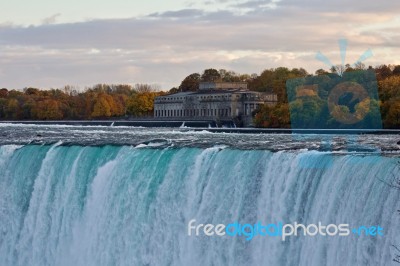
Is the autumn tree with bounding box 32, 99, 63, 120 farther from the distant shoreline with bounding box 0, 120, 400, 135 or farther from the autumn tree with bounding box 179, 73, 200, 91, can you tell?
the autumn tree with bounding box 179, 73, 200, 91

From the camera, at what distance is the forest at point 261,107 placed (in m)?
62.3

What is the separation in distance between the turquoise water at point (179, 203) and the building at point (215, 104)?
5488 centimetres

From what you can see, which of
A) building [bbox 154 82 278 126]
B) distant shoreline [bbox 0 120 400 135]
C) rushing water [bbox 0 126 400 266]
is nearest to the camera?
rushing water [bbox 0 126 400 266]

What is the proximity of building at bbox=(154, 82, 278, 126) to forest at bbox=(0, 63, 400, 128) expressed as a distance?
226 centimetres

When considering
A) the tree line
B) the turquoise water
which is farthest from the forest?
the turquoise water

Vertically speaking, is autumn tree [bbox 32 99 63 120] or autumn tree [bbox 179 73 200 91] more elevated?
autumn tree [bbox 179 73 200 91]

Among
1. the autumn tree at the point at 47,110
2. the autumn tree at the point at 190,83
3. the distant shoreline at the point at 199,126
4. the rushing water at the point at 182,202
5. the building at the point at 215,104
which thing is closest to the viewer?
the rushing water at the point at 182,202

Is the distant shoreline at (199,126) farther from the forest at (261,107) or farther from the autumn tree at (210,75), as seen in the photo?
the autumn tree at (210,75)

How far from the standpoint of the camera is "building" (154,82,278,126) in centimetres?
9231

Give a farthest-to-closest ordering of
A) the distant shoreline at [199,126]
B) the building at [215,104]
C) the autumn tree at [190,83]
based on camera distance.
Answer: the autumn tree at [190,83]
the building at [215,104]
the distant shoreline at [199,126]

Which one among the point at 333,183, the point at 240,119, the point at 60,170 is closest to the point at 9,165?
the point at 60,170

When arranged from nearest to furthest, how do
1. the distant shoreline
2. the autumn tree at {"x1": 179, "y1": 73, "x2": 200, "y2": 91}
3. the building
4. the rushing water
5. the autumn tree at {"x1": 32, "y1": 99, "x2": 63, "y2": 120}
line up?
the rushing water < the distant shoreline < the building < the autumn tree at {"x1": 32, "y1": 99, "x2": 63, "y2": 120} < the autumn tree at {"x1": 179, "y1": 73, "x2": 200, "y2": 91}

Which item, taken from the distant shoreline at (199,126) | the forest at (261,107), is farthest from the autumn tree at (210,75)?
the distant shoreline at (199,126)

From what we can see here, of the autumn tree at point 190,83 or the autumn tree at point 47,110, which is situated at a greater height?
the autumn tree at point 190,83
